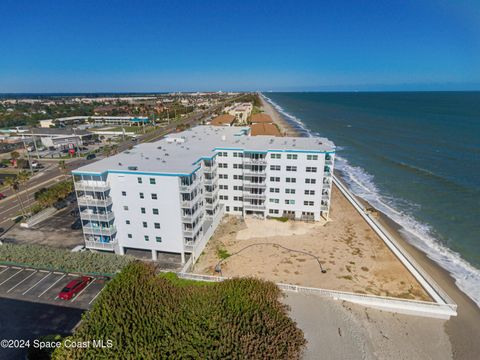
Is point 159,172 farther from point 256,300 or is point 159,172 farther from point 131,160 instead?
point 256,300

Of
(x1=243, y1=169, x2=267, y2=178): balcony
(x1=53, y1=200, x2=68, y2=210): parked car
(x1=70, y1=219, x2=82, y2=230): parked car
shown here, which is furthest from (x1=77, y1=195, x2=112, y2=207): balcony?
(x1=53, y1=200, x2=68, y2=210): parked car

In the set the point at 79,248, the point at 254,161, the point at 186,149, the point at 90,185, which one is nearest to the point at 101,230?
the point at 79,248

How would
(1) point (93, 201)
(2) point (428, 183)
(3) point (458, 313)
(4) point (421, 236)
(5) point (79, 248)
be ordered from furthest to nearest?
(2) point (428, 183) → (4) point (421, 236) → (5) point (79, 248) → (1) point (93, 201) → (3) point (458, 313)

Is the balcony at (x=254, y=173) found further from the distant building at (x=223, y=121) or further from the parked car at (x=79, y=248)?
the distant building at (x=223, y=121)

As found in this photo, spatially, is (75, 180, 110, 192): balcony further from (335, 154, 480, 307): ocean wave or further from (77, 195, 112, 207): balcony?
(335, 154, 480, 307): ocean wave

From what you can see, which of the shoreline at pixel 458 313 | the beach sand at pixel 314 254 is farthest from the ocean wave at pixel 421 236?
the beach sand at pixel 314 254

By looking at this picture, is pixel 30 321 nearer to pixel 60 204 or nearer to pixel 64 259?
pixel 64 259
